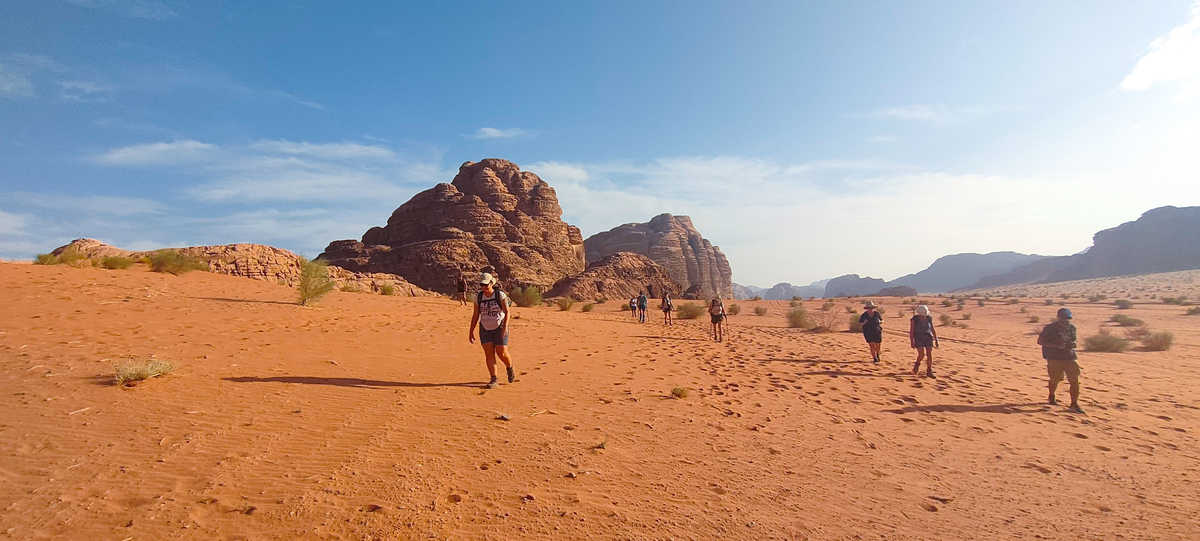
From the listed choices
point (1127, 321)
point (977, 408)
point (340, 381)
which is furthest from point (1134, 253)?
point (340, 381)

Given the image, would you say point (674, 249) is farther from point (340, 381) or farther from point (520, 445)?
point (520, 445)

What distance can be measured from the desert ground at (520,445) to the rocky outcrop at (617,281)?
32974 millimetres

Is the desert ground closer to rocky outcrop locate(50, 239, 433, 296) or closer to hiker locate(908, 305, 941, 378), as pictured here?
hiker locate(908, 305, 941, 378)

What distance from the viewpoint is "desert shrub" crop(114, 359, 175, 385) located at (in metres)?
5.34

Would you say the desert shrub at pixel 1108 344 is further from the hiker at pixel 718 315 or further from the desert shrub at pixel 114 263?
the desert shrub at pixel 114 263

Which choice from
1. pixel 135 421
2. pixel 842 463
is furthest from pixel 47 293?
pixel 842 463

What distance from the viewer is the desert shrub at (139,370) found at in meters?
5.34

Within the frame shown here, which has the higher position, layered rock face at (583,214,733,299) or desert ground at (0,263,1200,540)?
layered rock face at (583,214,733,299)

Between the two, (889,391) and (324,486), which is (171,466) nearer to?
(324,486)

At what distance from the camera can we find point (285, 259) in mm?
24359

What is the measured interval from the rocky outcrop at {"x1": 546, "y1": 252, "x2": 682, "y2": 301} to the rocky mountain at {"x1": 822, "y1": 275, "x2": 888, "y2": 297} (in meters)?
136

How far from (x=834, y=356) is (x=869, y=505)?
29.4 feet

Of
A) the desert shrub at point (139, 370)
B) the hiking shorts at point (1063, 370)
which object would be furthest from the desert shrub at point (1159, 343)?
the desert shrub at point (139, 370)

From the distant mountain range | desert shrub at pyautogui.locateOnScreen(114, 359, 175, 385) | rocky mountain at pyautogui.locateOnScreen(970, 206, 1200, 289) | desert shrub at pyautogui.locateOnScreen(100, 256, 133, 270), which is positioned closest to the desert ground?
desert shrub at pyautogui.locateOnScreen(114, 359, 175, 385)
